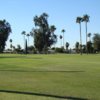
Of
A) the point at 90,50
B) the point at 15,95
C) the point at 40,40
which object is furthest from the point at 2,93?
the point at 90,50

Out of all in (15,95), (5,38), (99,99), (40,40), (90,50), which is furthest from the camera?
(90,50)

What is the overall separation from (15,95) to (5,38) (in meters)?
120

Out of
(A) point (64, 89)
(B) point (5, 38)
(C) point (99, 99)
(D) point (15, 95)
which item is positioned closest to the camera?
(C) point (99, 99)

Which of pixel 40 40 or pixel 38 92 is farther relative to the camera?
pixel 40 40

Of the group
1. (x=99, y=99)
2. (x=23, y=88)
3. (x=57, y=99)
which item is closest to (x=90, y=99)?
(x=99, y=99)

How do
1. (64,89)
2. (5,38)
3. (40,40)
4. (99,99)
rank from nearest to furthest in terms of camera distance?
(99,99), (64,89), (5,38), (40,40)

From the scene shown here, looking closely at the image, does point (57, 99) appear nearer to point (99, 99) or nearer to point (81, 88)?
point (99, 99)

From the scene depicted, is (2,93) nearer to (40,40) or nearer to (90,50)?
(40,40)

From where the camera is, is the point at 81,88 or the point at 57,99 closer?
the point at 57,99

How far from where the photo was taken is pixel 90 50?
183 metres

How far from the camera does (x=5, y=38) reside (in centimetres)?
13188

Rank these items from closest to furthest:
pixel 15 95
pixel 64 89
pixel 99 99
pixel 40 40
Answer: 1. pixel 99 99
2. pixel 15 95
3. pixel 64 89
4. pixel 40 40

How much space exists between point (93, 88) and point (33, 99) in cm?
365

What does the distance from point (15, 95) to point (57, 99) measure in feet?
5.89
